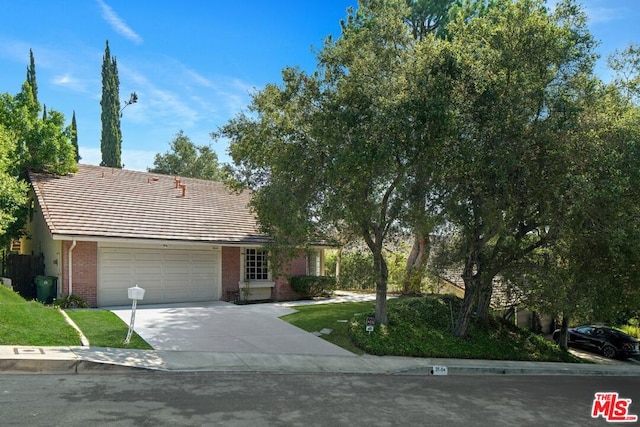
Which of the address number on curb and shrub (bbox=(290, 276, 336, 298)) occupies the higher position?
shrub (bbox=(290, 276, 336, 298))

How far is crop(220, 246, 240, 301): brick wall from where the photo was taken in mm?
19609

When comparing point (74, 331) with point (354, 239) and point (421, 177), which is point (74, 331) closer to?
point (354, 239)

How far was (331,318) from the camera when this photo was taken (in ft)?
50.1

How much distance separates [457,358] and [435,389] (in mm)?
3961

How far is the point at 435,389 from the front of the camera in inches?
365

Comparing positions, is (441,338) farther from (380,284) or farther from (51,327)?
(51,327)

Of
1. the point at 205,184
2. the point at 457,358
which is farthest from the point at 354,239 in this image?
the point at 205,184

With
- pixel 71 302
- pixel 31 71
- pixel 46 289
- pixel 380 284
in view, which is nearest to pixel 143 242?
pixel 71 302

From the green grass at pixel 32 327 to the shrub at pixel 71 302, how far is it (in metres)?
2.12

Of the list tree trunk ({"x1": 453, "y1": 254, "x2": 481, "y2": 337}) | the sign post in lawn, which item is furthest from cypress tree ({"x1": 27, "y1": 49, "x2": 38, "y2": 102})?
tree trunk ({"x1": 453, "y1": 254, "x2": 481, "y2": 337})

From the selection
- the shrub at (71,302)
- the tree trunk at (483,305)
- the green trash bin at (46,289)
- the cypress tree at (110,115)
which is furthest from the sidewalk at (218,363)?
the cypress tree at (110,115)

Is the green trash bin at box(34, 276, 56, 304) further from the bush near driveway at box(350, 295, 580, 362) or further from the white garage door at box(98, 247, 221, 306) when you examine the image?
the bush near driveway at box(350, 295, 580, 362)

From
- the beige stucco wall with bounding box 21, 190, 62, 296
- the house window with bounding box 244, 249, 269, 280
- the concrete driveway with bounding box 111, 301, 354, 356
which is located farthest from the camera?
the house window with bounding box 244, 249, 269, 280

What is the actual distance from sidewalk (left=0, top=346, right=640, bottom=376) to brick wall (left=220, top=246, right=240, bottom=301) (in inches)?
363
